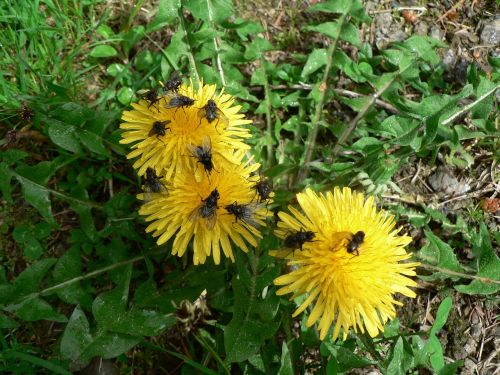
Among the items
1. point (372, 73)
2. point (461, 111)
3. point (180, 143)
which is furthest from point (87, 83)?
point (461, 111)

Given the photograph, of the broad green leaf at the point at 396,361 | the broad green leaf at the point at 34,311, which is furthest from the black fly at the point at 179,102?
the broad green leaf at the point at 396,361

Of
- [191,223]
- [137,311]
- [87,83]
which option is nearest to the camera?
[191,223]

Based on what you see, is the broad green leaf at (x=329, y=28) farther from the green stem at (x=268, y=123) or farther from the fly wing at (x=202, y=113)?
the fly wing at (x=202, y=113)

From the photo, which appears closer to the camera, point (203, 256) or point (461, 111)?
point (203, 256)

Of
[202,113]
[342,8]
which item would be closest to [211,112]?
[202,113]

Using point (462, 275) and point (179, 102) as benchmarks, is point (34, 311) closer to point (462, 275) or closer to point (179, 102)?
point (179, 102)

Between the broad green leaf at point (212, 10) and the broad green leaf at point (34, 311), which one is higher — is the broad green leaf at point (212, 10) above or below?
above

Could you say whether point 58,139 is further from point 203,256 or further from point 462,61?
point 462,61
